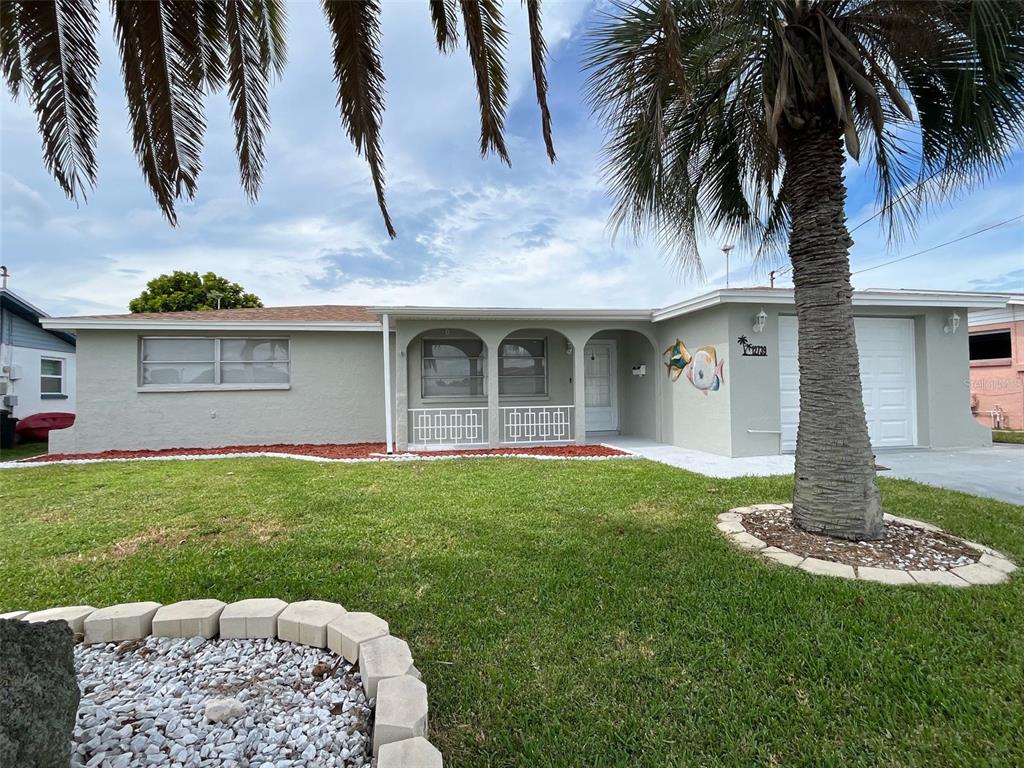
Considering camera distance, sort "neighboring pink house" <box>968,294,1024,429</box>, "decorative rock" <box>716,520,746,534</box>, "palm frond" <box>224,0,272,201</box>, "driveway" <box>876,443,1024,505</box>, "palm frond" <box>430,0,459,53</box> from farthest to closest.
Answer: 1. "neighboring pink house" <box>968,294,1024,429</box>
2. "driveway" <box>876,443,1024,505</box>
3. "decorative rock" <box>716,520,746,534</box>
4. "palm frond" <box>224,0,272,201</box>
5. "palm frond" <box>430,0,459,53</box>

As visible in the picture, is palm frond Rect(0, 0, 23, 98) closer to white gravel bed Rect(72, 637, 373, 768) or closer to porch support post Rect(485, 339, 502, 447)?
white gravel bed Rect(72, 637, 373, 768)

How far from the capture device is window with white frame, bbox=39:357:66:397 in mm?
15312

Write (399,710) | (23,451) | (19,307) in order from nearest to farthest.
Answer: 1. (399,710)
2. (23,451)
3. (19,307)

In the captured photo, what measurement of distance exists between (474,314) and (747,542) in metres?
7.21

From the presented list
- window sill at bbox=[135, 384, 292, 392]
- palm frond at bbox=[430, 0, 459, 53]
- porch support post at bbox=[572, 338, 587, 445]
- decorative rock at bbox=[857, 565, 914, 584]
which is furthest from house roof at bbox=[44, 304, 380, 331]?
decorative rock at bbox=[857, 565, 914, 584]

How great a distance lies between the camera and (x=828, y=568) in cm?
364

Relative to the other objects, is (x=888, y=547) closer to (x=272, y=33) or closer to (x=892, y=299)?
(x=272, y=33)

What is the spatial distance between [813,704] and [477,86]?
369cm

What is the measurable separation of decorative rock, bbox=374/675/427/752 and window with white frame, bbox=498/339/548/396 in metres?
10.5

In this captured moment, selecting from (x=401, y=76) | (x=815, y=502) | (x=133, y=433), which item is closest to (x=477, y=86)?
(x=401, y=76)

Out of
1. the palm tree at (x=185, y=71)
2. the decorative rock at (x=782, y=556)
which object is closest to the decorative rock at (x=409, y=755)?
the palm tree at (x=185, y=71)

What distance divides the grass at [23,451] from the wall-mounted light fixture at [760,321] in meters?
15.7

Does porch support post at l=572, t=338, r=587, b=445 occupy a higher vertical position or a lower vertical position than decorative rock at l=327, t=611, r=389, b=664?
higher

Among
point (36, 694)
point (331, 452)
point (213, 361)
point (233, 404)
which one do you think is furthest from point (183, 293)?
point (36, 694)
